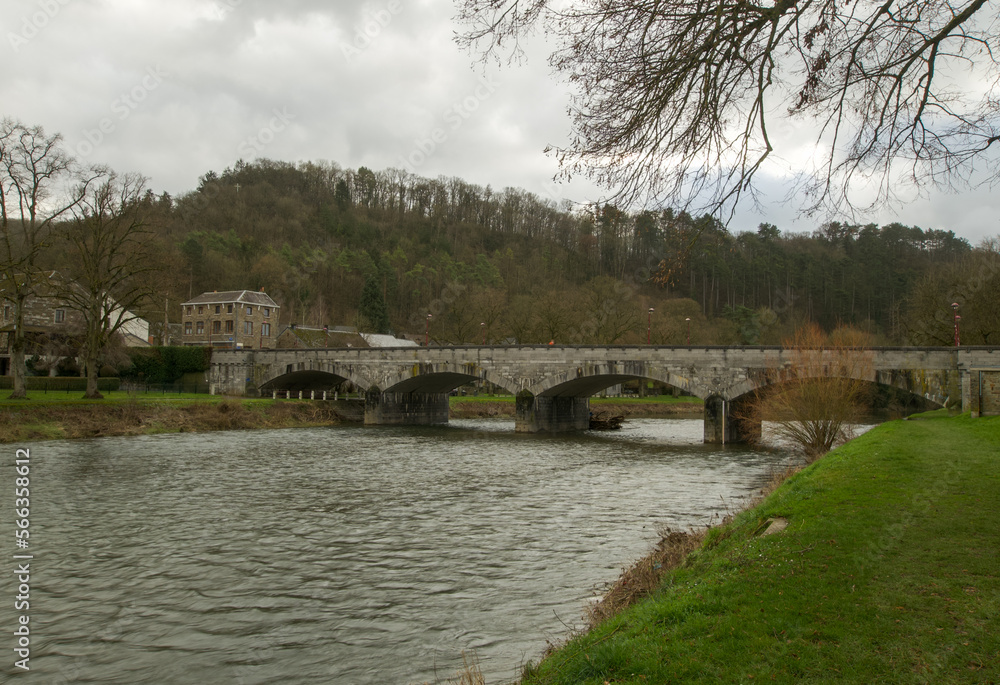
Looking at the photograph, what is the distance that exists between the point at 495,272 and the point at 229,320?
3234 centimetres

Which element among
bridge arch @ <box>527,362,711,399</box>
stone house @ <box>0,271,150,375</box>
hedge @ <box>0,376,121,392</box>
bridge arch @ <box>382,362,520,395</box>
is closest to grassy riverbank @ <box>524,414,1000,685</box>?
bridge arch @ <box>527,362,711,399</box>

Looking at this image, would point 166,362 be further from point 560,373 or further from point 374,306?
point 560,373

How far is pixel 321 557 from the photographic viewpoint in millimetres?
11375

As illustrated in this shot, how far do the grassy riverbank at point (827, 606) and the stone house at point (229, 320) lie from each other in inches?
2179

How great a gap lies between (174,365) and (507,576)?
49.1 metres

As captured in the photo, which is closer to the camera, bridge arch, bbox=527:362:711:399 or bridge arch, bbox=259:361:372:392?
bridge arch, bbox=527:362:711:399

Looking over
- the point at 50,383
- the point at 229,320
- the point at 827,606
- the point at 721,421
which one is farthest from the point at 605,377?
the point at 229,320

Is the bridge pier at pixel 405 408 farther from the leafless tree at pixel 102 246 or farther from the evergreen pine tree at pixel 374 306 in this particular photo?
the evergreen pine tree at pixel 374 306

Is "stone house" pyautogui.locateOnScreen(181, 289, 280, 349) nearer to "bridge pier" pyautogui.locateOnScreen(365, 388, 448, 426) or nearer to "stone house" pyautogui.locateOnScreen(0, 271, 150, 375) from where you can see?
"stone house" pyautogui.locateOnScreen(0, 271, 150, 375)

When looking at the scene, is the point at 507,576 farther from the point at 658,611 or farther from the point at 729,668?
the point at 729,668

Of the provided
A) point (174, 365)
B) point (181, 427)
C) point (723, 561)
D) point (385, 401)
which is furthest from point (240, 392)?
point (723, 561)

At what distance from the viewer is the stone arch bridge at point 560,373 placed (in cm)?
3033

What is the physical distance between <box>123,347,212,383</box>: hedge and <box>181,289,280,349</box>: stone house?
5.65 metres

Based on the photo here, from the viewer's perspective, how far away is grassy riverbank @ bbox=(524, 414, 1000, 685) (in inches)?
184
